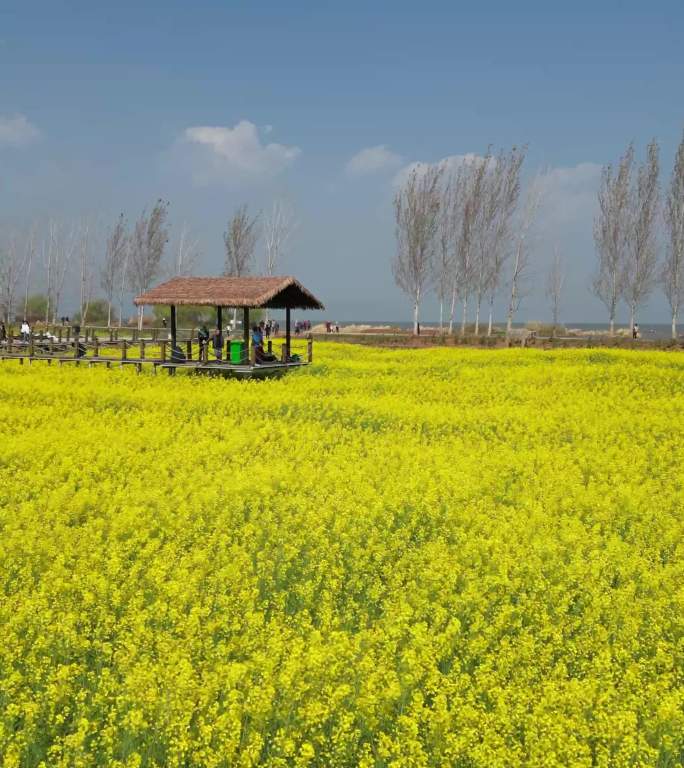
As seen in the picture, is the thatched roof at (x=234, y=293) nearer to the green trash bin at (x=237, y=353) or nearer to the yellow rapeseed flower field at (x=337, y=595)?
the green trash bin at (x=237, y=353)

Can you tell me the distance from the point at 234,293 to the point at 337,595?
1828cm

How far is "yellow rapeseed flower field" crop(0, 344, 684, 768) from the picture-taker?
4238 mm

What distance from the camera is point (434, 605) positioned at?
580cm

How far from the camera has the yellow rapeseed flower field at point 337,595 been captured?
424 cm

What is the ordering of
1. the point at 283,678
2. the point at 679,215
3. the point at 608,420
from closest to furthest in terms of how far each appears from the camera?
the point at 283,678 → the point at 608,420 → the point at 679,215

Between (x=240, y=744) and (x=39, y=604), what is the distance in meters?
2.39

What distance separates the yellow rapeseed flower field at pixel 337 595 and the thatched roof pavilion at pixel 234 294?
30.5 feet

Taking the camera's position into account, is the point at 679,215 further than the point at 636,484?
Yes

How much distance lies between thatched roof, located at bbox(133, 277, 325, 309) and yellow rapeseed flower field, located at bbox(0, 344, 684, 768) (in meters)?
9.38

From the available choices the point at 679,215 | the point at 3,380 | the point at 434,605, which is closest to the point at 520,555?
the point at 434,605

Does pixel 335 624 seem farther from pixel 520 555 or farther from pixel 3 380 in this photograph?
pixel 3 380

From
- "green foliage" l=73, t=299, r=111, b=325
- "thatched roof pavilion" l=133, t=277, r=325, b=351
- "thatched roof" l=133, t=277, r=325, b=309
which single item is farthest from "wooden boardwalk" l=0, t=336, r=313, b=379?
"green foliage" l=73, t=299, r=111, b=325

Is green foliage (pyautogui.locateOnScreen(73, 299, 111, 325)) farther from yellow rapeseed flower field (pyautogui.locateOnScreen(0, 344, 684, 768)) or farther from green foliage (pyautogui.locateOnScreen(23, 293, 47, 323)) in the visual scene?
yellow rapeseed flower field (pyautogui.locateOnScreen(0, 344, 684, 768))

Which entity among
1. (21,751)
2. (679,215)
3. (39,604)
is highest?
(679,215)
